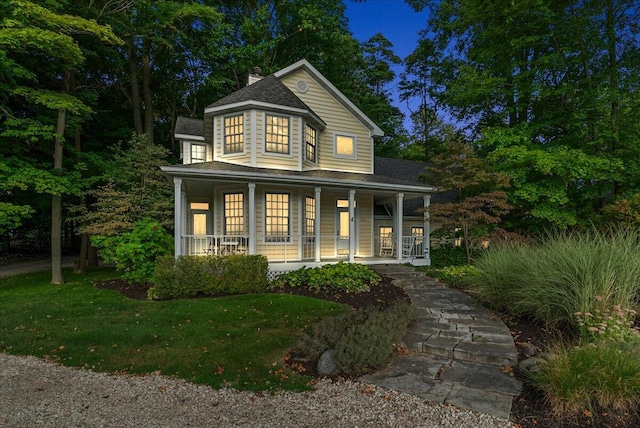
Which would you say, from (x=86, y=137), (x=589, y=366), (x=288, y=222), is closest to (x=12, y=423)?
(x=589, y=366)

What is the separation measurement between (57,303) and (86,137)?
11575 mm

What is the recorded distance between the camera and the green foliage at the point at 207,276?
850cm

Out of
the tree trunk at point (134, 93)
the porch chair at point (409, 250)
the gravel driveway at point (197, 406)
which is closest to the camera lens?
the gravel driveway at point (197, 406)

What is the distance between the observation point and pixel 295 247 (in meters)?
11.6

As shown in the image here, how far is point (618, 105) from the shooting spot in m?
11.5

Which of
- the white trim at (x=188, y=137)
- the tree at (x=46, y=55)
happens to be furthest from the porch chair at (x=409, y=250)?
the tree at (x=46, y=55)

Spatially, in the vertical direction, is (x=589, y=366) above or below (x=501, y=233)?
below

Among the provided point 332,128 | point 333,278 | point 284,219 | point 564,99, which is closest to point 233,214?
point 284,219

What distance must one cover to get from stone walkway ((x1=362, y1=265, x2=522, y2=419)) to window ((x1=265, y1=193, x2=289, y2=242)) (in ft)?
19.4

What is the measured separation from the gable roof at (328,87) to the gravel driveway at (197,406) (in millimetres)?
11471

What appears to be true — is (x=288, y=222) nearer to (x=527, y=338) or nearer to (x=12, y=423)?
(x=527, y=338)

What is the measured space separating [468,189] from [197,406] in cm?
1157

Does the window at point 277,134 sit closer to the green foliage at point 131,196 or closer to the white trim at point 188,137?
the white trim at point 188,137

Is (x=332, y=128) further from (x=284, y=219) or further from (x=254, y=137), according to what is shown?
(x=284, y=219)
